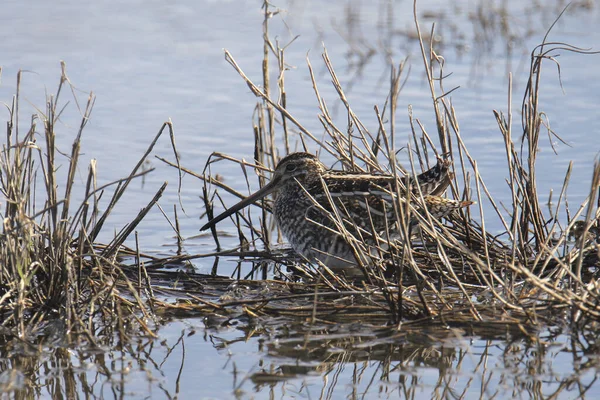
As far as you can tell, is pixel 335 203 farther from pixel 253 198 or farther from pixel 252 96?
pixel 252 96

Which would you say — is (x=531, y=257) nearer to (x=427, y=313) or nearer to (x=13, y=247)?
(x=427, y=313)

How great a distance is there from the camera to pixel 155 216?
6.62 meters

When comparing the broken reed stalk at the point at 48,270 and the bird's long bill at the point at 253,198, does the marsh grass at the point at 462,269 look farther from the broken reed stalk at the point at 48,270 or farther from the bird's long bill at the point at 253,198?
the broken reed stalk at the point at 48,270

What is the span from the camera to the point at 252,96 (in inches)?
340

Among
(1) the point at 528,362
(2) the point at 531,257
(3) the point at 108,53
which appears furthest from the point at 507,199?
(3) the point at 108,53

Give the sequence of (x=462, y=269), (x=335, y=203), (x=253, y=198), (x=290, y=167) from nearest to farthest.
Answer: (x=462, y=269) < (x=335, y=203) < (x=290, y=167) < (x=253, y=198)

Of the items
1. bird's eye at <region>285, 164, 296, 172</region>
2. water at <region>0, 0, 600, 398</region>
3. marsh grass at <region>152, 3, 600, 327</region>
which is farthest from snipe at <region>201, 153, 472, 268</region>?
water at <region>0, 0, 600, 398</region>

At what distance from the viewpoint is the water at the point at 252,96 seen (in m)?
3.95

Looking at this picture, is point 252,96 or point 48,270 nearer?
point 48,270

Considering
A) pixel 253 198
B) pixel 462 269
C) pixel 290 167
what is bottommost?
pixel 462 269

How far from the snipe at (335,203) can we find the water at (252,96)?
22.5 inches

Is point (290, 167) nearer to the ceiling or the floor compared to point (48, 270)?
nearer to the ceiling

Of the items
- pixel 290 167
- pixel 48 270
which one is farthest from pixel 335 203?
pixel 48 270

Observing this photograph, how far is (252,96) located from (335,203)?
11.0ft
